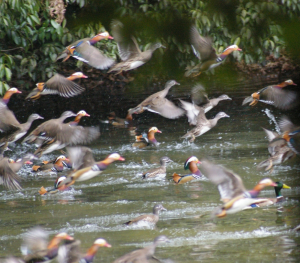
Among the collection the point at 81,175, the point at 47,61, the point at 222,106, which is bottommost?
the point at 222,106

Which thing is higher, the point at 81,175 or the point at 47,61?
the point at 47,61

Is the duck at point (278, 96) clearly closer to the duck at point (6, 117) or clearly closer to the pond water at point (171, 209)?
the pond water at point (171, 209)

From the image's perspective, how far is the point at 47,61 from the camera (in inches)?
323

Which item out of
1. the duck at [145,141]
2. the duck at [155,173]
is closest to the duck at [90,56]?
the duck at [155,173]

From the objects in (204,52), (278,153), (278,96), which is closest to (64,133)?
(278,153)

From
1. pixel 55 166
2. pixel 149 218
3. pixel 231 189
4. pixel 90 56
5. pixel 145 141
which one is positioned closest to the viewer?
pixel 231 189

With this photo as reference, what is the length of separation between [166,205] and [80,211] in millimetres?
1149

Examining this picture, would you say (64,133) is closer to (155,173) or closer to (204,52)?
(155,173)

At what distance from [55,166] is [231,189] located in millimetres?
5256

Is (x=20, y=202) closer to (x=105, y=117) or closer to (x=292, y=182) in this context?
(x=292, y=182)

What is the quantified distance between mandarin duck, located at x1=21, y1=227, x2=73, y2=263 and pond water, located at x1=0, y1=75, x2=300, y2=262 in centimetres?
62

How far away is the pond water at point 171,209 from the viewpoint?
5.45 meters

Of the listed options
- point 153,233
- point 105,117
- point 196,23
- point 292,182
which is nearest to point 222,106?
point 105,117

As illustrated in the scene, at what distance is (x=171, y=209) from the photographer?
6902 mm
